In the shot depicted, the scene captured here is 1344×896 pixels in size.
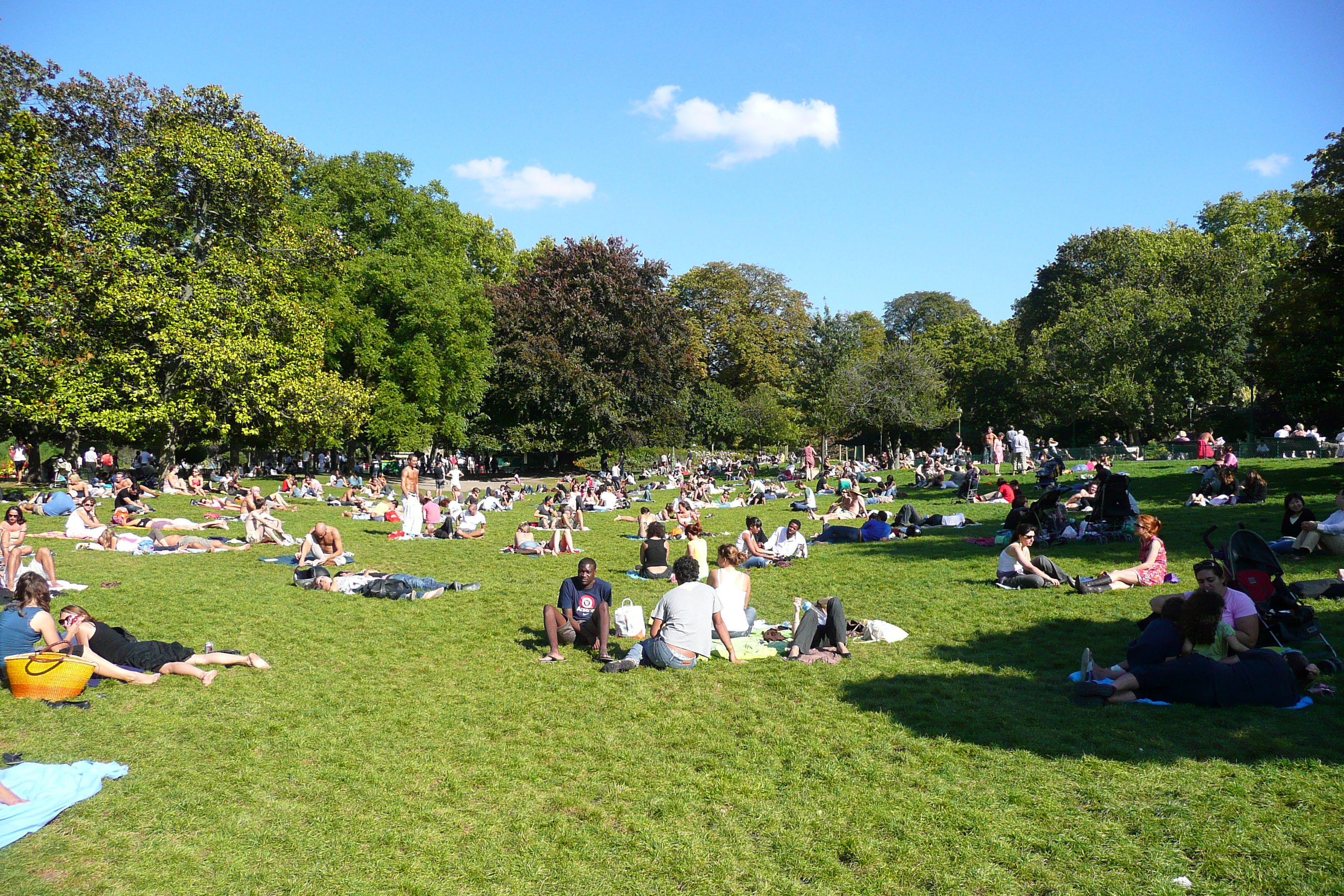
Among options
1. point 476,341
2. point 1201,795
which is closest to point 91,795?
point 1201,795

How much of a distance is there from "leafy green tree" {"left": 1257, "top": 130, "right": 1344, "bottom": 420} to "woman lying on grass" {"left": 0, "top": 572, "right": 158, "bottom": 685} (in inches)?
896

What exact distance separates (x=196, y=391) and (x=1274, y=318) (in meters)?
32.4

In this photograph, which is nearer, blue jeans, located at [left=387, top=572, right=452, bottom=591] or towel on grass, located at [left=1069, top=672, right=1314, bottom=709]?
towel on grass, located at [left=1069, top=672, right=1314, bottom=709]

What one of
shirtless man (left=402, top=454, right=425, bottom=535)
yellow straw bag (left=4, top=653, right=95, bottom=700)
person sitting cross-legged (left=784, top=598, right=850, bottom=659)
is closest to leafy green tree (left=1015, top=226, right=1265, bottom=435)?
shirtless man (left=402, top=454, right=425, bottom=535)

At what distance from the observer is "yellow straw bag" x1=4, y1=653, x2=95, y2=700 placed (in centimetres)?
702

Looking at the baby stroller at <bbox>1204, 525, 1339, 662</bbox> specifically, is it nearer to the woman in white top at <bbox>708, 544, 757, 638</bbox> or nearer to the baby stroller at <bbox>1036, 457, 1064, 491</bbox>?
the woman in white top at <bbox>708, 544, 757, 638</bbox>

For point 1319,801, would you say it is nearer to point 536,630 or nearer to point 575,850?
point 575,850

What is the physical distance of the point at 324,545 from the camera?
45.9 ft

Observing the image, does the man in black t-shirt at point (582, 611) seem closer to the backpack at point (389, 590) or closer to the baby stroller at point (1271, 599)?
the backpack at point (389, 590)

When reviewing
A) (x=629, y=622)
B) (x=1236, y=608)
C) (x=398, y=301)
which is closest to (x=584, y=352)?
(x=398, y=301)

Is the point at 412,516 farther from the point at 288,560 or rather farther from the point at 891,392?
the point at 891,392

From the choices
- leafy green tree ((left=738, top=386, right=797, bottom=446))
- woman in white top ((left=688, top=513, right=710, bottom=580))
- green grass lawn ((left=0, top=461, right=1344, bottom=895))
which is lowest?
green grass lawn ((left=0, top=461, right=1344, bottom=895))

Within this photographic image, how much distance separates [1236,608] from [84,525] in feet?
63.0

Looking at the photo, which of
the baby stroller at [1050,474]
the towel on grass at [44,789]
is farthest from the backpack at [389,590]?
the baby stroller at [1050,474]
